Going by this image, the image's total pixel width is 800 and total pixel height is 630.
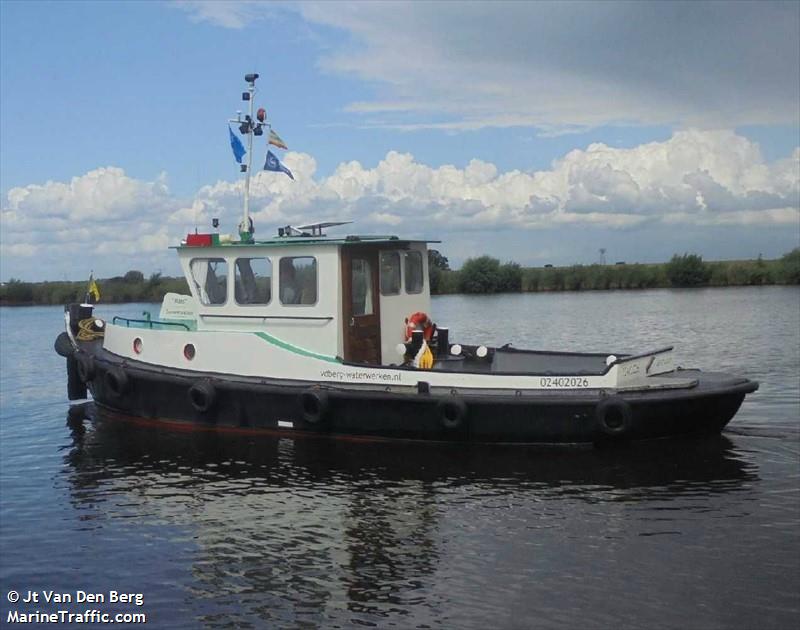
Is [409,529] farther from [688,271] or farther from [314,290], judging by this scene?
[688,271]

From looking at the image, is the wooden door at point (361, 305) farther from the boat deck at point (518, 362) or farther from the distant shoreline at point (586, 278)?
the distant shoreline at point (586, 278)

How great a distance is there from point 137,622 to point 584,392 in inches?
238

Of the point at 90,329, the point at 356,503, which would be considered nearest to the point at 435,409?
the point at 356,503

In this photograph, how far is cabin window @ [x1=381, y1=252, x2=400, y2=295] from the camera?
43.9ft

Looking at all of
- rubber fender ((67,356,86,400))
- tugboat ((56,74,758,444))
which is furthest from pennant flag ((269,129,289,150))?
rubber fender ((67,356,86,400))

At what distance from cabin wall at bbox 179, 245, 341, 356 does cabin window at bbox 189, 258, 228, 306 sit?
0.06 metres

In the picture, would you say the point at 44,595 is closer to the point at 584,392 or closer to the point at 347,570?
the point at 347,570

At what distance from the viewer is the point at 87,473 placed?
1222cm

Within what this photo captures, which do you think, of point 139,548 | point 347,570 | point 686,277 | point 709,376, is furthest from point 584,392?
point 686,277

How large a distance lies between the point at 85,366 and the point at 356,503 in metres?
6.72

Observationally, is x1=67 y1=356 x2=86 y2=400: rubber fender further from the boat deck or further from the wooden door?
the boat deck

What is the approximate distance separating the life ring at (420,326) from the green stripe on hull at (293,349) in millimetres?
1175

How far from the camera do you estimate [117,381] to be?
14.0m

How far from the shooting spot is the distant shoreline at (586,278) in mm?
57375
